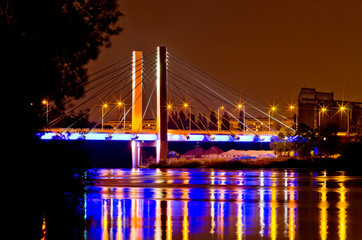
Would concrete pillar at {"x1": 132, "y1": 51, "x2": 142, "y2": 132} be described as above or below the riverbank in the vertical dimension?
above

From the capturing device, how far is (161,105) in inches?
2153

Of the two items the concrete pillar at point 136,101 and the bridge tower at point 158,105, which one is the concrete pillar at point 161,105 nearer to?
the bridge tower at point 158,105

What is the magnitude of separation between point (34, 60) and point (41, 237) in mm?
3636

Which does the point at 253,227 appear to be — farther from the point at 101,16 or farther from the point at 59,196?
the point at 101,16

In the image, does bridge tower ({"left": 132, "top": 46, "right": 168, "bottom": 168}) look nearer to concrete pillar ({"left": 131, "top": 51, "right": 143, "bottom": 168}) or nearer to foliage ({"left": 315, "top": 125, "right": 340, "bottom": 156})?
concrete pillar ({"left": 131, "top": 51, "right": 143, "bottom": 168})

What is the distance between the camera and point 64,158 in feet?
40.5

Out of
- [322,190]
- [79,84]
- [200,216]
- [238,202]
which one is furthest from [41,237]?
[322,190]

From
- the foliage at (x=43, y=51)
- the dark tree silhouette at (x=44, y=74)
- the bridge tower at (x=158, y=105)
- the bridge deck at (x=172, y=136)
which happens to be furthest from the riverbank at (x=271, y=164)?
the foliage at (x=43, y=51)

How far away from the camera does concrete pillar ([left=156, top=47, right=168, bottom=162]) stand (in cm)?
5384

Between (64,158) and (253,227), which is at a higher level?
(64,158)

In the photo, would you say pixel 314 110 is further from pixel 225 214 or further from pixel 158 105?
pixel 225 214

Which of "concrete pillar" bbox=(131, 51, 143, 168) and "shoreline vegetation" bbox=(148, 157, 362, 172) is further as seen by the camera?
"concrete pillar" bbox=(131, 51, 143, 168)

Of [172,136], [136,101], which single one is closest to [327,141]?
[172,136]

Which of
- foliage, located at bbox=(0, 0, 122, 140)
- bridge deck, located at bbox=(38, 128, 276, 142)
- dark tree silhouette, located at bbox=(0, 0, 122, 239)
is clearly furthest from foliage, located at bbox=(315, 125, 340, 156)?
foliage, located at bbox=(0, 0, 122, 140)
